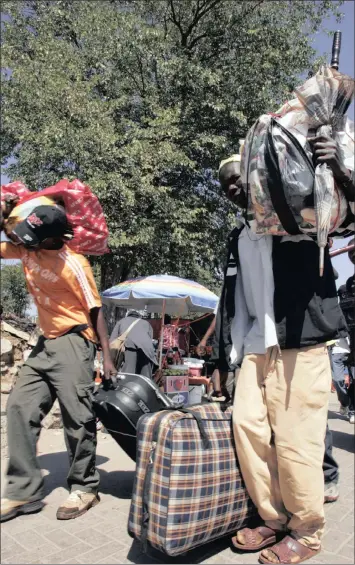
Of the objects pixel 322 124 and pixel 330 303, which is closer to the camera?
pixel 322 124

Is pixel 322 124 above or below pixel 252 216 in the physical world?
above

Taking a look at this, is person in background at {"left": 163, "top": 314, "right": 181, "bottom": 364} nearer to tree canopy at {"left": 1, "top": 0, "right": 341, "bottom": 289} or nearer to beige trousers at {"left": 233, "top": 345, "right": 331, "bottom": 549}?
tree canopy at {"left": 1, "top": 0, "right": 341, "bottom": 289}

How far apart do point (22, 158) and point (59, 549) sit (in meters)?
10.3

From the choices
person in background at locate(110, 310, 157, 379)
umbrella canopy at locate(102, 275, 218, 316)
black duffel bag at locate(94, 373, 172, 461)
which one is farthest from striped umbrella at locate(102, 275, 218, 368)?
black duffel bag at locate(94, 373, 172, 461)

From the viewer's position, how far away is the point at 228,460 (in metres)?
2.26

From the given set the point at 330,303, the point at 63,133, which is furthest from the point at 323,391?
the point at 63,133

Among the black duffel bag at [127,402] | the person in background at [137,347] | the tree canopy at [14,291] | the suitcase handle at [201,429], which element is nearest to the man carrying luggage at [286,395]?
the suitcase handle at [201,429]

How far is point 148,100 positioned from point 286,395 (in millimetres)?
11012

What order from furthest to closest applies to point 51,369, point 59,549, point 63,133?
1. point 63,133
2. point 51,369
3. point 59,549

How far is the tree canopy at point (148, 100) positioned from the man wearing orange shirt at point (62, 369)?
750 cm

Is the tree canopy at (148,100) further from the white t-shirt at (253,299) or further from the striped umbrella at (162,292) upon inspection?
the white t-shirt at (253,299)

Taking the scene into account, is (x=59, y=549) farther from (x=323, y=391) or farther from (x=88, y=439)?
(x=323, y=391)

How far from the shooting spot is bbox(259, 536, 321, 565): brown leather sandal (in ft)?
6.87

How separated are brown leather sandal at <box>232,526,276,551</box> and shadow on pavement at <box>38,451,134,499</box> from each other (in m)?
0.95
